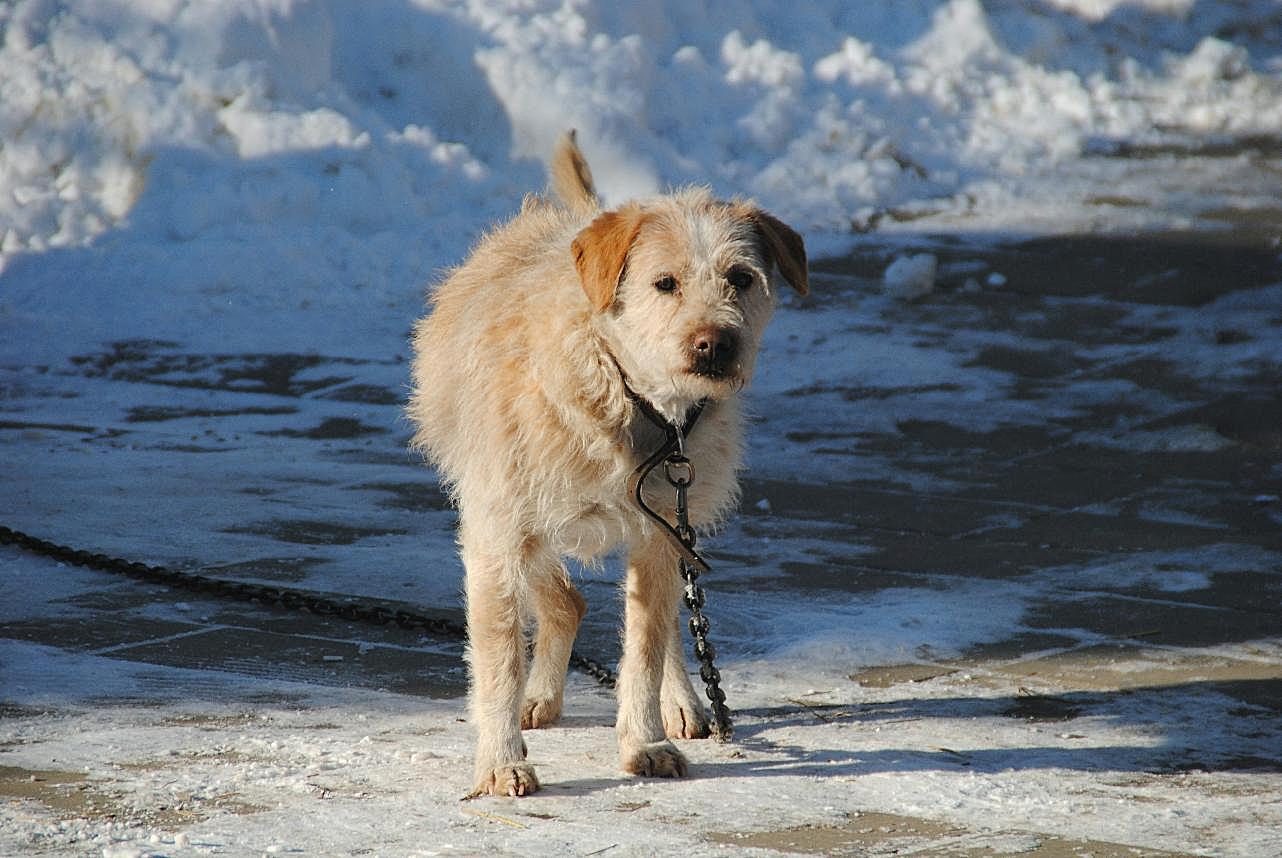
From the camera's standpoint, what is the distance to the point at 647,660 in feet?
16.5

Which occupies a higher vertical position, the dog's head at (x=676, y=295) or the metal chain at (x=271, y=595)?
the dog's head at (x=676, y=295)

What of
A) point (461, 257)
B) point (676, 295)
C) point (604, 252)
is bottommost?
point (676, 295)

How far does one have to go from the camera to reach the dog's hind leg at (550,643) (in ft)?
17.6

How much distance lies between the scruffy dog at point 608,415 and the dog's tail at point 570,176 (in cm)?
126

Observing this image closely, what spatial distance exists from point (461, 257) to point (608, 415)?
918 cm

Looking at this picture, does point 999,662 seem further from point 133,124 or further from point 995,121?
point 995,121

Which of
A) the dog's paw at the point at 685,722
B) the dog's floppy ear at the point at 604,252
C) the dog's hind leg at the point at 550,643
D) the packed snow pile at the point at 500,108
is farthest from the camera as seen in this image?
the packed snow pile at the point at 500,108

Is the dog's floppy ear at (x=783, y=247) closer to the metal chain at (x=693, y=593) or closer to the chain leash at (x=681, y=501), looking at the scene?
the chain leash at (x=681, y=501)

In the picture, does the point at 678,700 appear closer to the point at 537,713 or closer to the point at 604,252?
the point at 537,713

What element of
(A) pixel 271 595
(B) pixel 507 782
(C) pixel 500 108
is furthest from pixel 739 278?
(C) pixel 500 108

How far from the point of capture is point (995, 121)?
59.9 ft

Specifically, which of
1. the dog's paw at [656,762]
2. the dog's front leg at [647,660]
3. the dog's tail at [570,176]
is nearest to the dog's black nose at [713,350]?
the dog's front leg at [647,660]

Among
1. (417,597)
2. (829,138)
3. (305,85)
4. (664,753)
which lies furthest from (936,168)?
(664,753)

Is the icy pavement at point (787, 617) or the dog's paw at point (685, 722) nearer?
the icy pavement at point (787, 617)
